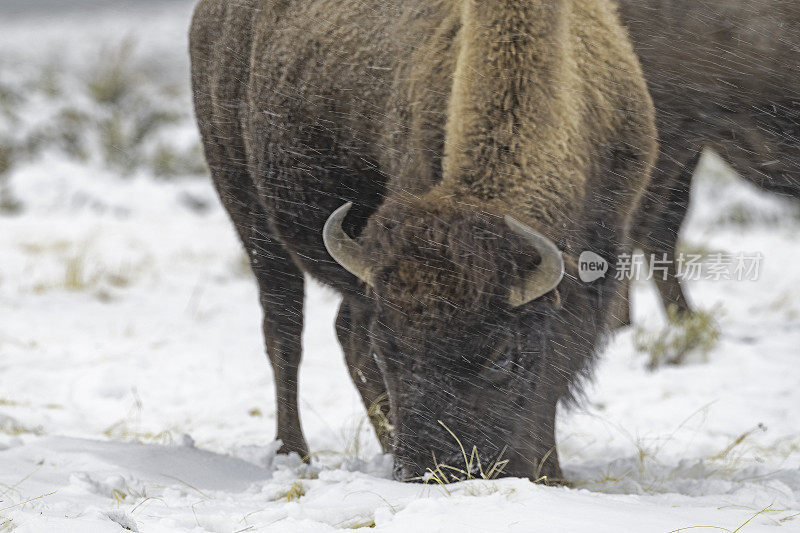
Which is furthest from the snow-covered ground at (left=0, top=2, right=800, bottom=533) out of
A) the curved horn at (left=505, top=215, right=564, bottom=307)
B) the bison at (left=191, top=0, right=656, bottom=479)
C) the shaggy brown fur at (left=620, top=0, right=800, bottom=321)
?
the shaggy brown fur at (left=620, top=0, right=800, bottom=321)

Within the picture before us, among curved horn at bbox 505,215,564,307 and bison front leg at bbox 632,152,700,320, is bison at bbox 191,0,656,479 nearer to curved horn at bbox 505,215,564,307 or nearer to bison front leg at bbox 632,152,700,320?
curved horn at bbox 505,215,564,307

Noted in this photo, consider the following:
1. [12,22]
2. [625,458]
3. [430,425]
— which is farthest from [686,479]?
[12,22]

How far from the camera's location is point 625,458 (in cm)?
329

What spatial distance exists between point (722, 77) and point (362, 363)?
2213 mm

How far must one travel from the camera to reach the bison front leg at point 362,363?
349 centimetres

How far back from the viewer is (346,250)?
2.58 m

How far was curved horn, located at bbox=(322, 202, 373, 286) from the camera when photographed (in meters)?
2.53

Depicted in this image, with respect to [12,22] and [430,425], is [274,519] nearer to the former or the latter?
[430,425]

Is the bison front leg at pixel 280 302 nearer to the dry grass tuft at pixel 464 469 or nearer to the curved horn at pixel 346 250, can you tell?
the curved horn at pixel 346 250

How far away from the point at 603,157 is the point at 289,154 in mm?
1351

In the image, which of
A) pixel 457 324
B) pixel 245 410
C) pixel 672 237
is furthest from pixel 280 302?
pixel 672 237

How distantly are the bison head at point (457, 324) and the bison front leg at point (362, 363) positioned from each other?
99cm

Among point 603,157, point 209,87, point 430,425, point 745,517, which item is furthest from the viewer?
point 209,87
